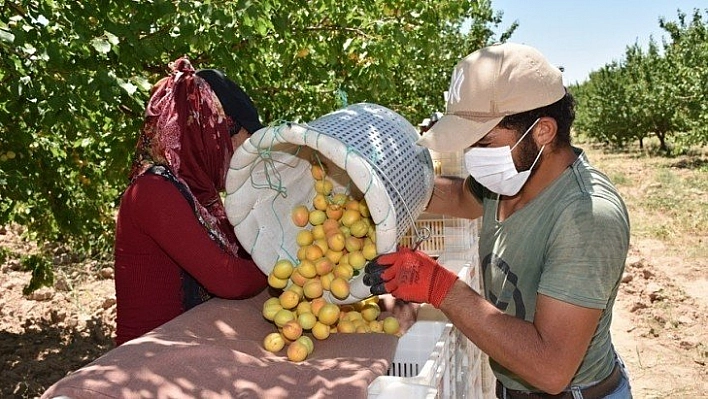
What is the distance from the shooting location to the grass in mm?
10750

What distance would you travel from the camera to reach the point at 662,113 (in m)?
22.9

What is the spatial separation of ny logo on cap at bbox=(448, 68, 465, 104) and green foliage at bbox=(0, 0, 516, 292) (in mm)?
518

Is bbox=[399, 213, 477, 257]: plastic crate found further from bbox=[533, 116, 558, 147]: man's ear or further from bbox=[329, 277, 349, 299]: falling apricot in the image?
bbox=[533, 116, 558, 147]: man's ear

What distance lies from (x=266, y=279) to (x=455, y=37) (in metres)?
14.4

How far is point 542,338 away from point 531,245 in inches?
11.1

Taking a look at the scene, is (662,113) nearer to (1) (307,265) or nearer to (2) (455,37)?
(2) (455,37)

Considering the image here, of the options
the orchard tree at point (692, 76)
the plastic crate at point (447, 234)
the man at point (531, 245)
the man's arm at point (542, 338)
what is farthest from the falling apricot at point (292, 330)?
the orchard tree at point (692, 76)

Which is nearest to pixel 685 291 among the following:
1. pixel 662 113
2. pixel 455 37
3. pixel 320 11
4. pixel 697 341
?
pixel 697 341

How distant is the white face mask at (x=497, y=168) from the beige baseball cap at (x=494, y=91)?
0.08 metres

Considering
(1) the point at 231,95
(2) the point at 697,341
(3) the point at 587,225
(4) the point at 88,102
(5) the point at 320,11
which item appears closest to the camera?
(3) the point at 587,225

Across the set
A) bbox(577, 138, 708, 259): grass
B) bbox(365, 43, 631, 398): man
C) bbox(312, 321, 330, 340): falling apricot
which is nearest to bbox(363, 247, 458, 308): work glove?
bbox(365, 43, 631, 398): man

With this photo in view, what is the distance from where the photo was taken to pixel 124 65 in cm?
326

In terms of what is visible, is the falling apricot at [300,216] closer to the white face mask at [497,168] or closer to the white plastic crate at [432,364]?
the white plastic crate at [432,364]

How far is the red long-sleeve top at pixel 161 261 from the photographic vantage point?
2.21 metres
